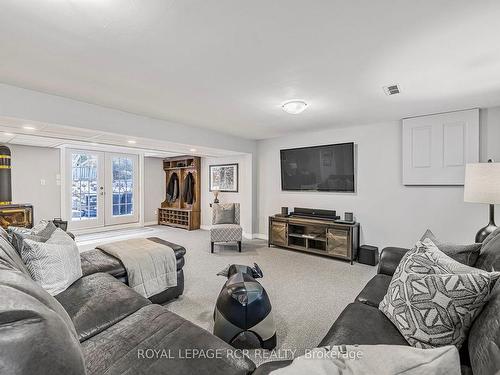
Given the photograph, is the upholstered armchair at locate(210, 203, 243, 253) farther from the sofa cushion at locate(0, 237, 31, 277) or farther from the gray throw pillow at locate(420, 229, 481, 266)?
the gray throw pillow at locate(420, 229, 481, 266)

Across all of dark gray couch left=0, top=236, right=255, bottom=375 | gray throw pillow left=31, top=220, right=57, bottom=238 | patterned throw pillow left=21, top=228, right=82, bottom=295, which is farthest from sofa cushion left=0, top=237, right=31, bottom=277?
gray throw pillow left=31, top=220, right=57, bottom=238

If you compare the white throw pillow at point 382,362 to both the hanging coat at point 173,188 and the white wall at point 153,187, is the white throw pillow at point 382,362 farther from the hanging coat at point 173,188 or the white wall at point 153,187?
the white wall at point 153,187

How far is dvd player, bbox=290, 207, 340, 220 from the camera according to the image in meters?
4.46

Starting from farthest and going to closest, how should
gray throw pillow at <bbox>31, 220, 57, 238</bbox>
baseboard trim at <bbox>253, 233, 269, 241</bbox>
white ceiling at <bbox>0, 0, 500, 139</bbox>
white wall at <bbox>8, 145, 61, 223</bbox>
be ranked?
1. baseboard trim at <bbox>253, 233, 269, 241</bbox>
2. white wall at <bbox>8, 145, 61, 223</bbox>
3. gray throw pillow at <bbox>31, 220, 57, 238</bbox>
4. white ceiling at <bbox>0, 0, 500, 139</bbox>

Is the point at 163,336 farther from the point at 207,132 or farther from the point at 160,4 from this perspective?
the point at 207,132

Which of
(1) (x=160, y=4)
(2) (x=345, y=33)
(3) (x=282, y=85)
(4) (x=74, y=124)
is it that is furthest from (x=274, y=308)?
(4) (x=74, y=124)

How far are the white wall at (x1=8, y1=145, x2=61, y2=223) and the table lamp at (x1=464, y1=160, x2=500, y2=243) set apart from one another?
7.02 metres

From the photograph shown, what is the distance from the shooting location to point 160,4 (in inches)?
56.1

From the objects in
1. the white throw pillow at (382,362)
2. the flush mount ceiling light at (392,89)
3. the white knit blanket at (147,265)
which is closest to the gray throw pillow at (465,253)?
the white throw pillow at (382,362)

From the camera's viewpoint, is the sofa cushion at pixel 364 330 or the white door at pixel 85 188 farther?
the white door at pixel 85 188

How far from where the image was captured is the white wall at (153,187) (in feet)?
23.7

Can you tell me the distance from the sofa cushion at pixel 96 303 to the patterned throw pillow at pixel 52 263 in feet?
0.23

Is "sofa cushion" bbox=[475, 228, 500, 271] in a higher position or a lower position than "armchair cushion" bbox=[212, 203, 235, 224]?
higher

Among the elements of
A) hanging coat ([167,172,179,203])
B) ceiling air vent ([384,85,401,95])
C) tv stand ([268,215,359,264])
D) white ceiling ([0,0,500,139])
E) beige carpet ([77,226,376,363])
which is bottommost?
beige carpet ([77,226,376,363])
